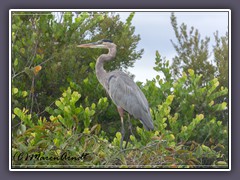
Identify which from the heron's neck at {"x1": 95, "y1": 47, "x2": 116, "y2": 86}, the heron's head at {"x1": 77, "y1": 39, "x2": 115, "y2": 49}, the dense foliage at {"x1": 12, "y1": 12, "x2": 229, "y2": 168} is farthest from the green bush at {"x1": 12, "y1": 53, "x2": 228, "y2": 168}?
the heron's head at {"x1": 77, "y1": 39, "x2": 115, "y2": 49}

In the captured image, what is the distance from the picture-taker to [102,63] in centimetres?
877

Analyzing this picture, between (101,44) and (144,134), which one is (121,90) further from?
(144,134)

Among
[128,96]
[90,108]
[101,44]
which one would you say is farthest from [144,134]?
[101,44]

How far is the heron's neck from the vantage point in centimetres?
859

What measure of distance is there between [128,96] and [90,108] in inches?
26.3

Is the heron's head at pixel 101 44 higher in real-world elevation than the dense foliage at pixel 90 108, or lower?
A: higher

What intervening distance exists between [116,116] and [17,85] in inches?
43.4

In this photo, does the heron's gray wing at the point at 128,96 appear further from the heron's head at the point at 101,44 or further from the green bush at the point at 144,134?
the heron's head at the point at 101,44

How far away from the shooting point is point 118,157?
795 cm

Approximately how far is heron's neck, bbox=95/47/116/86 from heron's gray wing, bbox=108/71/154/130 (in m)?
0.14

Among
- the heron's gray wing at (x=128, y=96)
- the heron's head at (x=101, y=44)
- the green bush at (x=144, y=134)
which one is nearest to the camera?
the green bush at (x=144, y=134)

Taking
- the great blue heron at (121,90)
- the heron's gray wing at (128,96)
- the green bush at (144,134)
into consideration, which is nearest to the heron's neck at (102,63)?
the great blue heron at (121,90)

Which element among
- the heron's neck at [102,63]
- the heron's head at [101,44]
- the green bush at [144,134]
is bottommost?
the green bush at [144,134]

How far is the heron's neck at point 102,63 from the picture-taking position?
8594mm
